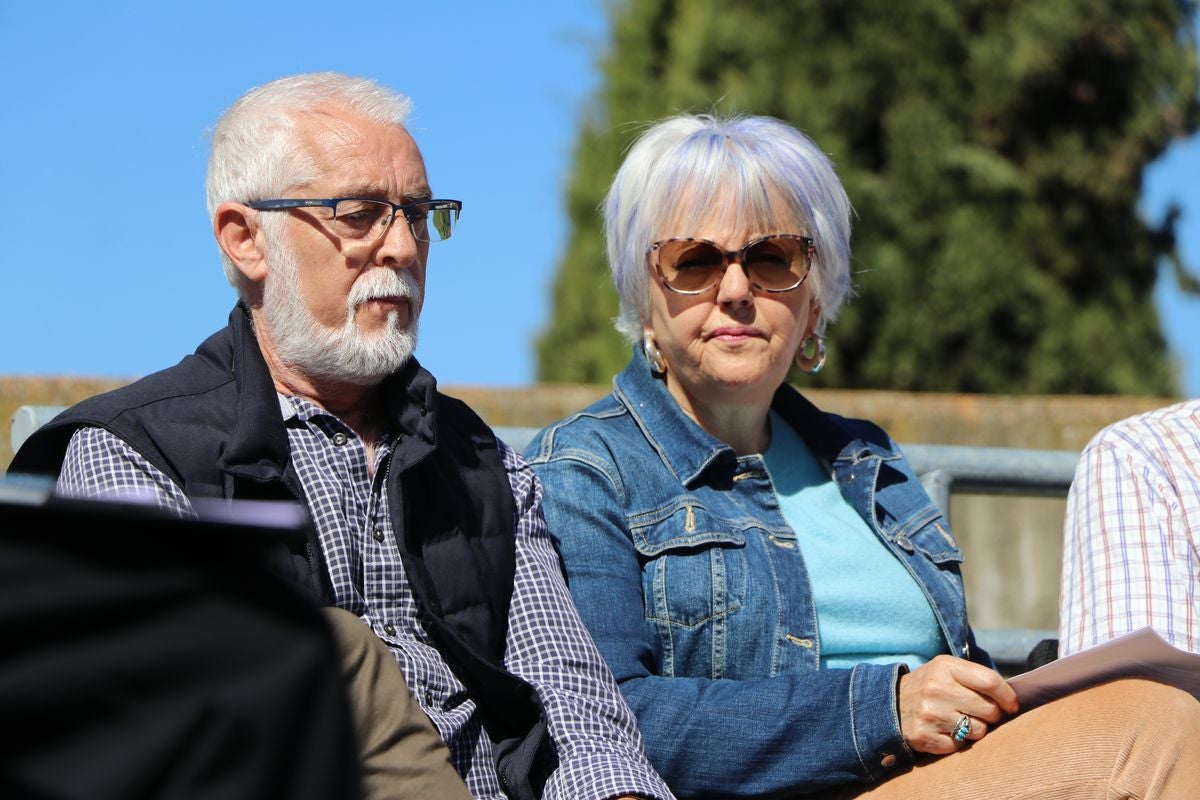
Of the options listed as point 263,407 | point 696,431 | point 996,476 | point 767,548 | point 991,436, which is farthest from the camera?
point 991,436

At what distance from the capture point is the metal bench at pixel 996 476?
3.87m

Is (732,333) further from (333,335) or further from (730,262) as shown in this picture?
(333,335)

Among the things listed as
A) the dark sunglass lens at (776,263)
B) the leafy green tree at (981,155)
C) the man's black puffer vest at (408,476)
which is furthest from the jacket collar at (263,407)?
the leafy green tree at (981,155)

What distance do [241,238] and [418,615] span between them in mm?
793

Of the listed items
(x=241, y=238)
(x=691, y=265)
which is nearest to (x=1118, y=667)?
(x=691, y=265)

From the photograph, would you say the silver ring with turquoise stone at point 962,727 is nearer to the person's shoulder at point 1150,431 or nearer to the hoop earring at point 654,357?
the person's shoulder at point 1150,431

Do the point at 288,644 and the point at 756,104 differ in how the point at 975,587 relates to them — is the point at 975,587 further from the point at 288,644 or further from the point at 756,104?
the point at 756,104

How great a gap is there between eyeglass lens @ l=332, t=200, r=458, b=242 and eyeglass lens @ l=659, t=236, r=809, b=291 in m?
0.59

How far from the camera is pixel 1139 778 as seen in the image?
2338 mm

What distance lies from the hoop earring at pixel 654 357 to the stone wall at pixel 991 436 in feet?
6.41

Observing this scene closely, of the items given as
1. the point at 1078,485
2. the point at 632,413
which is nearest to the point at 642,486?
the point at 632,413

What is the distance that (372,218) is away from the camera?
286 cm

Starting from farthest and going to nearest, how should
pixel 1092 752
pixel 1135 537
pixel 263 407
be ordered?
pixel 1135 537, pixel 263 407, pixel 1092 752

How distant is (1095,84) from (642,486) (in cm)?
1012
